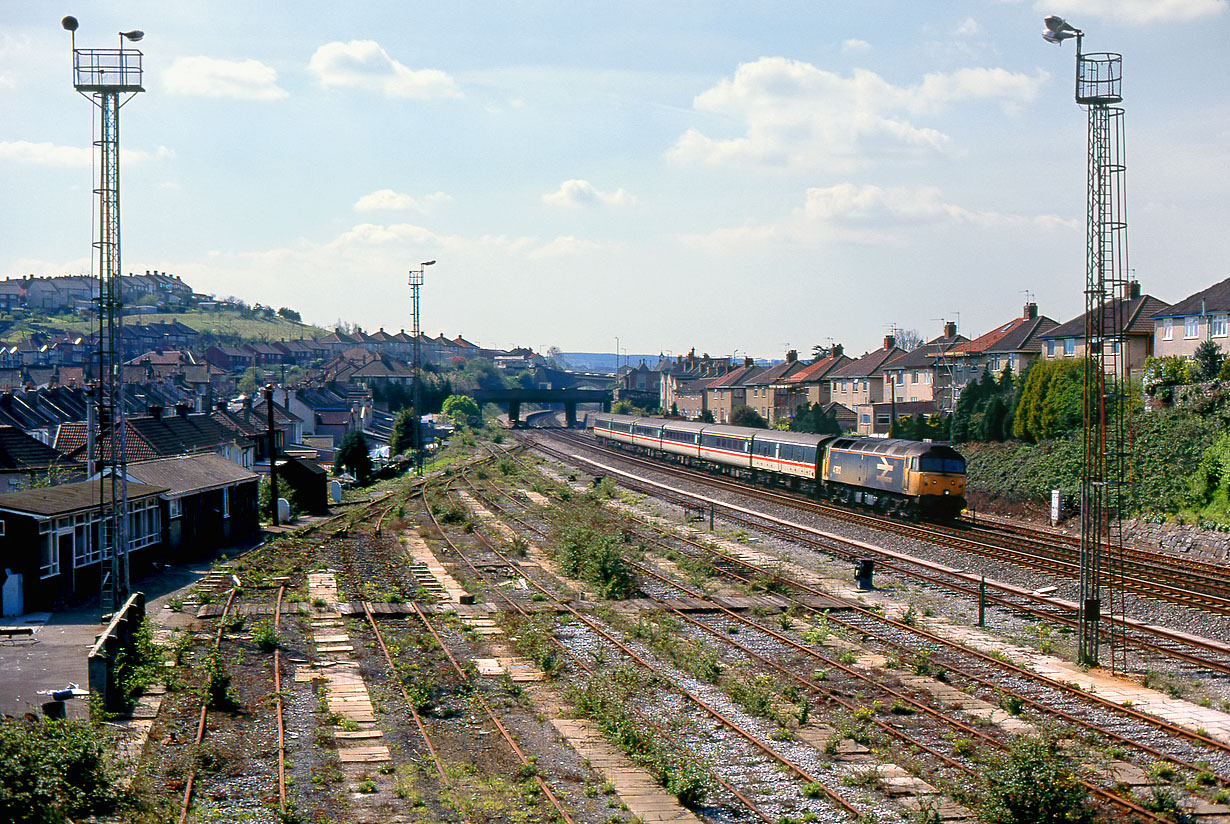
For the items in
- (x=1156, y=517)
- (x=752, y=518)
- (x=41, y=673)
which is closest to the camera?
(x=41, y=673)

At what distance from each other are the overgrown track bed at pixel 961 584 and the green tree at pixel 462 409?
64.1m

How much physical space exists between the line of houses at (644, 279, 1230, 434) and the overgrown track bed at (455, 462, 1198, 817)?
24.4 ft

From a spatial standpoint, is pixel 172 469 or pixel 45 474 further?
pixel 45 474

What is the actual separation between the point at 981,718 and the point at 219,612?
51.0ft

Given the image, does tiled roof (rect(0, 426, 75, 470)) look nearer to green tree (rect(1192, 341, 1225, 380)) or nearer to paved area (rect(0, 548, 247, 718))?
paved area (rect(0, 548, 247, 718))

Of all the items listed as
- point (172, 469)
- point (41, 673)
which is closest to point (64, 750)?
point (41, 673)

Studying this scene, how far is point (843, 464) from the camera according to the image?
4044cm

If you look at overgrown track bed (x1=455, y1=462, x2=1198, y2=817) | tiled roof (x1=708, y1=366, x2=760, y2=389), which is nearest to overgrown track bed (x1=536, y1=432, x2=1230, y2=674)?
overgrown track bed (x1=455, y1=462, x2=1198, y2=817)

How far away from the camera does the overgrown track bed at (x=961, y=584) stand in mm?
17969

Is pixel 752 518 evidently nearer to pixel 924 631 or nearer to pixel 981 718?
pixel 924 631

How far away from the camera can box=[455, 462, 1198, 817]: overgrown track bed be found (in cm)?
1324

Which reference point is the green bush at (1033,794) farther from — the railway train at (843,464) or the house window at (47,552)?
the railway train at (843,464)

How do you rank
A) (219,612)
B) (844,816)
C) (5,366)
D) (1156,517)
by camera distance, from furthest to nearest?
(5,366), (1156,517), (219,612), (844,816)

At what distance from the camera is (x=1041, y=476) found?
130ft
